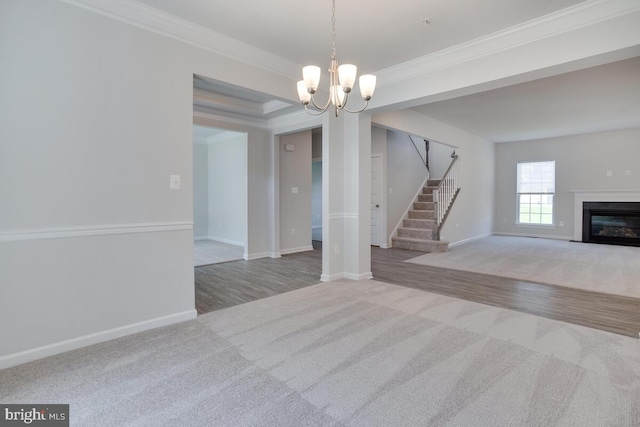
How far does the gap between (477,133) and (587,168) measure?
115 inches

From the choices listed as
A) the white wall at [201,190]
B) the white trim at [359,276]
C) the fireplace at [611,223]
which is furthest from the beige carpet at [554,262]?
A: the white wall at [201,190]

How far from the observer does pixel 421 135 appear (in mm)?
6207

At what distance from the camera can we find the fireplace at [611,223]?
7238mm

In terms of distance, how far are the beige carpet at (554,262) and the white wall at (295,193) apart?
2.32 meters

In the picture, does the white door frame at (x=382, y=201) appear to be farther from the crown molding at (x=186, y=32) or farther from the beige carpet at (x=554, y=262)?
the crown molding at (x=186, y=32)

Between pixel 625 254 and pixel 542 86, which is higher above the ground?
pixel 542 86

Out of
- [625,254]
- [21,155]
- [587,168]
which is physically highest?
[587,168]

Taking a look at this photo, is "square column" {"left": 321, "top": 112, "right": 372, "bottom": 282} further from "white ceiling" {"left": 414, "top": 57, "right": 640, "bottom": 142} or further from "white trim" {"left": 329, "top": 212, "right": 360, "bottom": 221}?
"white ceiling" {"left": 414, "top": 57, "right": 640, "bottom": 142}

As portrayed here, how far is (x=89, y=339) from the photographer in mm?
2424

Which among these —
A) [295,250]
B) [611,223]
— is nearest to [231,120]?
[295,250]

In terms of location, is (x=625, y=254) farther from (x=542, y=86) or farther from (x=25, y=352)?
(x=25, y=352)

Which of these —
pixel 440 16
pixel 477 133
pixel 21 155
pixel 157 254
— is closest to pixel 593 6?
pixel 440 16

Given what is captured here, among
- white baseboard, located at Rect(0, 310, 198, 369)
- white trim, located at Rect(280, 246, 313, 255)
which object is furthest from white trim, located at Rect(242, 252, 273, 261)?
white baseboard, located at Rect(0, 310, 198, 369)

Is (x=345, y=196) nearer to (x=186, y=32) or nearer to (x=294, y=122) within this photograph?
(x=294, y=122)
